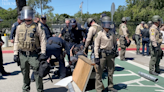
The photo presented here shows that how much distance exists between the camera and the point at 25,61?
433 cm

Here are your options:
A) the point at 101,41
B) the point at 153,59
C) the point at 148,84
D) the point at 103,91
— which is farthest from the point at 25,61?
the point at 153,59

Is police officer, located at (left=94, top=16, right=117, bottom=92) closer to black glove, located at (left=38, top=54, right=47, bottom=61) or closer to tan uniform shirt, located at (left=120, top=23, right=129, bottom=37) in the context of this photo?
black glove, located at (left=38, top=54, right=47, bottom=61)

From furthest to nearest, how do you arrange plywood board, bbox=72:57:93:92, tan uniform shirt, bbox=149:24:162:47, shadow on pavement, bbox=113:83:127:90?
tan uniform shirt, bbox=149:24:162:47 < shadow on pavement, bbox=113:83:127:90 < plywood board, bbox=72:57:93:92

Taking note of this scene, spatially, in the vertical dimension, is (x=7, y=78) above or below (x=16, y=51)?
below

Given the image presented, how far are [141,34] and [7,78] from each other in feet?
26.4

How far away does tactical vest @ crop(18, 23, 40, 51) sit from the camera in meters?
4.21

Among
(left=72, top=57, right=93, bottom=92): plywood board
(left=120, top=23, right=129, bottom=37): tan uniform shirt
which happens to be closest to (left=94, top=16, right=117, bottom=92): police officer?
(left=72, top=57, right=93, bottom=92): plywood board

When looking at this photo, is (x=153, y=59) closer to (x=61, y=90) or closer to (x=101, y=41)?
(x=101, y=41)

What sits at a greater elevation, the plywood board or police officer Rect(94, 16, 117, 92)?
police officer Rect(94, 16, 117, 92)

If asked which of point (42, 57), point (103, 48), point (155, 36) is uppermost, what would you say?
point (155, 36)

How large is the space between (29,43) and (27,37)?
0.14m

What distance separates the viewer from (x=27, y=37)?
421cm

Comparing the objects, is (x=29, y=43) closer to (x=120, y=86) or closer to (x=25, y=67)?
(x=25, y=67)

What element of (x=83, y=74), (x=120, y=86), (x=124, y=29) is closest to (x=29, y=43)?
(x=83, y=74)
